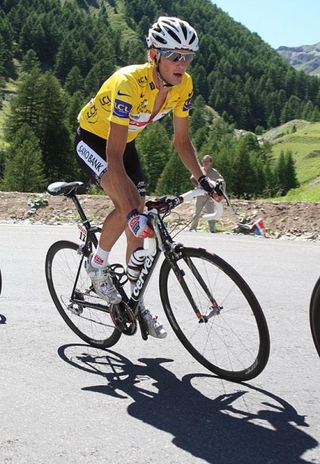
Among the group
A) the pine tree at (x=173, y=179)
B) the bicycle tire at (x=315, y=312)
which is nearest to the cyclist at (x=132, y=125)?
the bicycle tire at (x=315, y=312)

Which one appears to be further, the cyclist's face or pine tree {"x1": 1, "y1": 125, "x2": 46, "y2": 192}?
pine tree {"x1": 1, "y1": 125, "x2": 46, "y2": 192}

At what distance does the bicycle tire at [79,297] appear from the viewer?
4.70m

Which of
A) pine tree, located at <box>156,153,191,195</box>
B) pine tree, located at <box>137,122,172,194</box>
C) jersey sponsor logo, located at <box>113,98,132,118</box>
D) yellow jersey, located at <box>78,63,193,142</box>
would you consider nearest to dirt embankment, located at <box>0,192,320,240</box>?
yellow jersey, located at <box>78,63,193,142</box>

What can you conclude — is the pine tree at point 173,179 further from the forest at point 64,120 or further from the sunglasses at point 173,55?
the sunglasses at point 173,55

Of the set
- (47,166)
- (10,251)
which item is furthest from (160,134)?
(10,251)

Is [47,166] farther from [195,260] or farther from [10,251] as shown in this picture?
[195,260]

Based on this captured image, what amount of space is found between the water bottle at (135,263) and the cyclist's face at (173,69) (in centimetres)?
117

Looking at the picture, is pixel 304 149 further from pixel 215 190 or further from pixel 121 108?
pixel 121 108

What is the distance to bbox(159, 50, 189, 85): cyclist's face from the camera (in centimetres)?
392

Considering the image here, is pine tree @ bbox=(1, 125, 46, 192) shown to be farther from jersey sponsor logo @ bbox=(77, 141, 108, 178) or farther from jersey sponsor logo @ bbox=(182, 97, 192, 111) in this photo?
jersey sponsor logo @ bbox=(182, 97, 192, 111)

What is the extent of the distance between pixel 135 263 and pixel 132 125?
972 mm

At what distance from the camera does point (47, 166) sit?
3041 inches

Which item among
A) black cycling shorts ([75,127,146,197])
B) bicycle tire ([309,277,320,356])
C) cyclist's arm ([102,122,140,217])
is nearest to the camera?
bicycle tire ([309,277,320,356])

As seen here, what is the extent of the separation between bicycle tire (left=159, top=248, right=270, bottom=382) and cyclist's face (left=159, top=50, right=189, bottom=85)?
1141 millimetres
